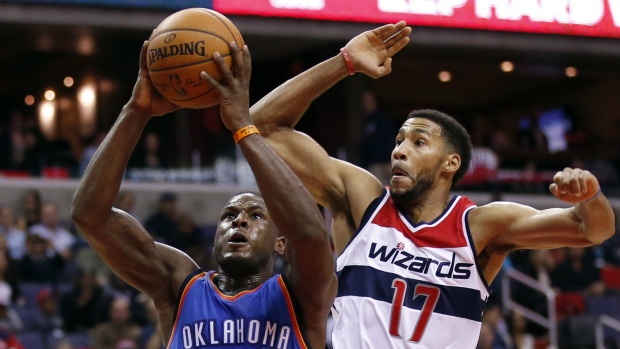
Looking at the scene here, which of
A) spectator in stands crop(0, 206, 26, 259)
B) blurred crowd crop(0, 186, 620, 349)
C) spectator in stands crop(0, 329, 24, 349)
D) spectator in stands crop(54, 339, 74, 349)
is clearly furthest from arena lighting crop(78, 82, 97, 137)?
spectator in stands crop(0, 329, 24, 349)

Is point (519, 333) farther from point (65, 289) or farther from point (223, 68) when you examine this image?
point (223, 68)

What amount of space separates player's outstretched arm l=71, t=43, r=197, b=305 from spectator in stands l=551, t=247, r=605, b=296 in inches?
412

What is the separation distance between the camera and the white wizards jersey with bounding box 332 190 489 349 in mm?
4746

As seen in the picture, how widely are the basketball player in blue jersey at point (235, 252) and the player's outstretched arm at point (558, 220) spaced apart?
1.05 m

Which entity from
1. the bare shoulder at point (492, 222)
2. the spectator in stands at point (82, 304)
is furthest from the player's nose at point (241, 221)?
the spectator in stands at point (82, 304)

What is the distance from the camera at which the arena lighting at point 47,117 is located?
17375 millimetres

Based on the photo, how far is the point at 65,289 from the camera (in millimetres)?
11383

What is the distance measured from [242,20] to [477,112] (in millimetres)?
11211

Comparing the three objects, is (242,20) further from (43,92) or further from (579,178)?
(579,178)

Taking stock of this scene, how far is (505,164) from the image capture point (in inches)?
698

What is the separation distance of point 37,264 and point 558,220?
802cm

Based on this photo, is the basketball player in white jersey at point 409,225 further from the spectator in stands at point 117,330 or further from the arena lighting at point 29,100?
the arena lighting at point 29,100

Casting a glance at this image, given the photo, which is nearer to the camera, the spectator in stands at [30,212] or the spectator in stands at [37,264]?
the spectator in stands at [37,264]

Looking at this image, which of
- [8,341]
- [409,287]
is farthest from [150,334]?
[409,287]
